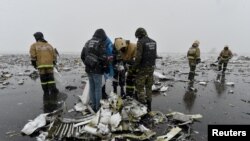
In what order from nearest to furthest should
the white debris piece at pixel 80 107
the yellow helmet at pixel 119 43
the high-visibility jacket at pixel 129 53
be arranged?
the white debris piece at pixel 80 107 → the yellow helmet at pixel 119 43 → the high-visibility jacket at pixel 129 53

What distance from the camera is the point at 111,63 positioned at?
7277mm

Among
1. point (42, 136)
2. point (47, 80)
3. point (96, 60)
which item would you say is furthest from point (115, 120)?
point (47, 80)

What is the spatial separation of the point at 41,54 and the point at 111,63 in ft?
8.29

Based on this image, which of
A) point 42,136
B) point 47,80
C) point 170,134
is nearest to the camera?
point 42,136

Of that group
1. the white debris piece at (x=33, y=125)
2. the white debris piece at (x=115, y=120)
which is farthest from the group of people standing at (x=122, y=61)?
the white debris piece at (x=33, y=125)

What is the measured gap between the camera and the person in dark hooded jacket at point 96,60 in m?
6.42

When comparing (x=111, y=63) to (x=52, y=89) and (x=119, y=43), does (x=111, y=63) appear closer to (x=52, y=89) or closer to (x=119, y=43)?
(x=119, y=43)

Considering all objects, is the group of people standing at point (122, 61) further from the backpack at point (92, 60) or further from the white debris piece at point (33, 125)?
the white debris piece at point (33, 125)

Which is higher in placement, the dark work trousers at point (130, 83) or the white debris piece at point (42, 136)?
the dark work trousers at point (130, 83)

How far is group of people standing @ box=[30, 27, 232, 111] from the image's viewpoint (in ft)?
21.5

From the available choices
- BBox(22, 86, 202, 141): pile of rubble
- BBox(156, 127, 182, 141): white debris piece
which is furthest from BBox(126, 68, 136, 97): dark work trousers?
BBox(156, 127, 182, 141): white debris piece

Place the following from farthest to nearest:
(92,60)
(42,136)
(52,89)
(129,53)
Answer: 1. (52,89)
2. (129,53)
3. (92,60)
4. (42,136)

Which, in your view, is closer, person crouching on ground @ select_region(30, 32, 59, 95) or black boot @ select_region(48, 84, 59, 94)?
person crouching on ground @ select_region(30, 32, 59, 95)

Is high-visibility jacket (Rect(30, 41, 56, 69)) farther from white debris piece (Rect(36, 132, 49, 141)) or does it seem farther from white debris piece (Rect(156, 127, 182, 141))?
white debris piece (Rect(156, 127, 182, 141))
